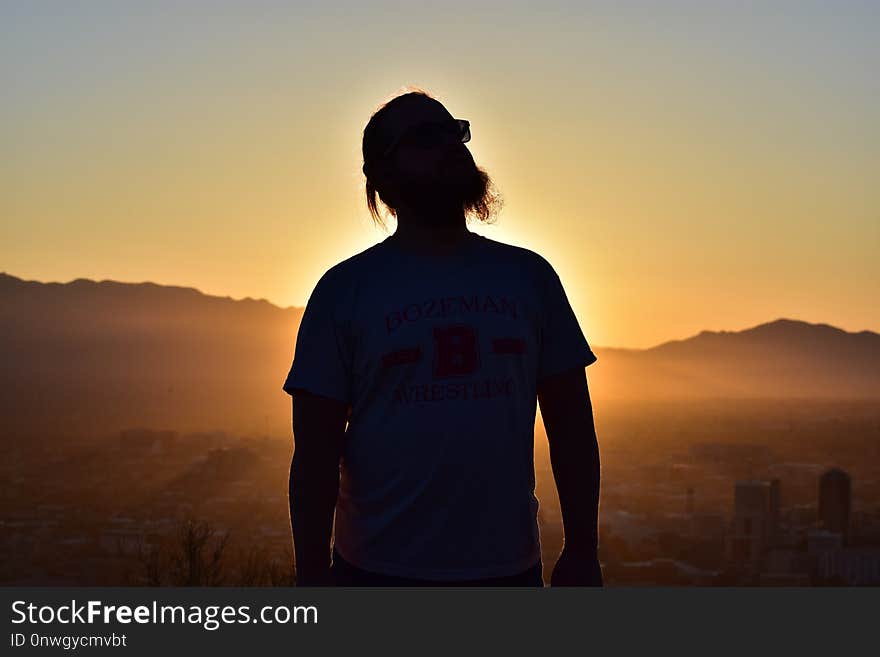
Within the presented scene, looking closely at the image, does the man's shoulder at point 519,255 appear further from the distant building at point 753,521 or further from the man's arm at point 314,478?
the distant building at point 753,521

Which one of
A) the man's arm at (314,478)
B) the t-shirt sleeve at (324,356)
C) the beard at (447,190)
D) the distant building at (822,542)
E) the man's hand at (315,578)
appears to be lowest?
→ the distant building at (822,542)

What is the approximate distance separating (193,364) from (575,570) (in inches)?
3318

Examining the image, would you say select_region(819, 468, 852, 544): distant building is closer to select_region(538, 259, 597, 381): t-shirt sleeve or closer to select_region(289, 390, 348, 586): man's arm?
select_region(538, 259, 597, 381): t-shirt sleeve

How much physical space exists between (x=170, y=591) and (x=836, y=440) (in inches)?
2329

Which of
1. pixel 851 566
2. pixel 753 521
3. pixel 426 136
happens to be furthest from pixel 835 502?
pixel 426 136

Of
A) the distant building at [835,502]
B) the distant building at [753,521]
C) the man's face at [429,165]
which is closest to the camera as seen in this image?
the man's face at [429,165]

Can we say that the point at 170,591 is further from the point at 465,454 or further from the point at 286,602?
the point at 465,454

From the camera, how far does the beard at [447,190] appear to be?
113 inches

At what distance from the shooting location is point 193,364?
85.3m

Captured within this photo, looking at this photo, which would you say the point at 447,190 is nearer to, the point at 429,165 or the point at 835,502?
the point at 429,165

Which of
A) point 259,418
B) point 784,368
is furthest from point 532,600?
point 784,368

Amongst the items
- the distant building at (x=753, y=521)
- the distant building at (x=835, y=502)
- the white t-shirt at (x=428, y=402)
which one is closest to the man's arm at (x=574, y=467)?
the white t-shirt at (x=428, y=402)

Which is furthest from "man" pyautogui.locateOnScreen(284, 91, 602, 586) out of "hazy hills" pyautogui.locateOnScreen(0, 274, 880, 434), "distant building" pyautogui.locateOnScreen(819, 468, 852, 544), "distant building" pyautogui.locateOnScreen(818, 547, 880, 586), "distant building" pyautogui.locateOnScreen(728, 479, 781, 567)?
"distant building" pyautogui.locateOnScreen(819, 468, 852, 544)

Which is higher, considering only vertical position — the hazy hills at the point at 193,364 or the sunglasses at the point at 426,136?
the hazy hills at the point at 193,364
